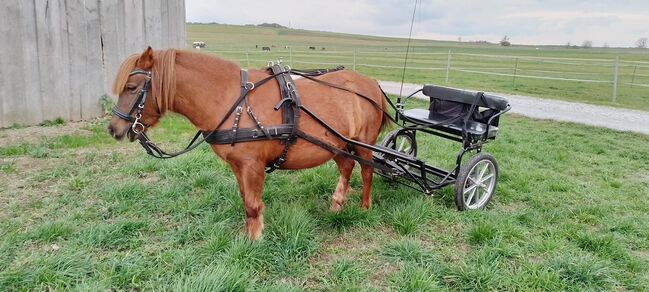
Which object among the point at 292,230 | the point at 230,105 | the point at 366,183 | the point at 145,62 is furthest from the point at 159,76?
the point at 366,183

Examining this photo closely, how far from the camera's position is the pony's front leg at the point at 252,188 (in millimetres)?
3223

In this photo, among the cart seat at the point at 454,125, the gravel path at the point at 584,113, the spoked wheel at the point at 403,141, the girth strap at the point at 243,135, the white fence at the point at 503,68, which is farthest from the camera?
the white fence at the point at 503,68

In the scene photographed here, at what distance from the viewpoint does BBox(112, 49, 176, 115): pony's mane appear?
2.91 metres

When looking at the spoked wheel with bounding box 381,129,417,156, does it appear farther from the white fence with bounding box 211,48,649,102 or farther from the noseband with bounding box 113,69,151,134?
the white fence with bounding box 211,48,649,102

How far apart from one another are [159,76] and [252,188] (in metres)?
1.06

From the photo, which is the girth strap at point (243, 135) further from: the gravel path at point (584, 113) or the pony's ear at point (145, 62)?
the gravel path at point (584, 113)

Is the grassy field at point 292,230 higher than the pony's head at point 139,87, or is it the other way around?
the pony's head at point 139,87

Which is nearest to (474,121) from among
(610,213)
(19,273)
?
(610,213)

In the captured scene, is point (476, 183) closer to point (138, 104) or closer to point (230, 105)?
point (230, 105)

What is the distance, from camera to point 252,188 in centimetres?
328

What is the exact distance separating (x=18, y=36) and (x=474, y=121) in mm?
6613

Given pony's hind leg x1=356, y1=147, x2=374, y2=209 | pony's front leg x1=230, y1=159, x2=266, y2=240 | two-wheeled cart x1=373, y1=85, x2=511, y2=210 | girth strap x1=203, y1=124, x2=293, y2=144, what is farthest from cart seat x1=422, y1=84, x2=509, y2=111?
pony's front leg x1=230, y1=159, x2=266, y2=240

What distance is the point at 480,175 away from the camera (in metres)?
4.55

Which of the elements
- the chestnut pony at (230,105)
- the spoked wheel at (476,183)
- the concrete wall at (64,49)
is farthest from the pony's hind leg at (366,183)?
the concrete wall at (64,49)
